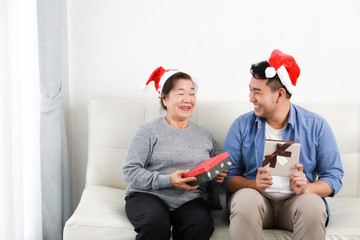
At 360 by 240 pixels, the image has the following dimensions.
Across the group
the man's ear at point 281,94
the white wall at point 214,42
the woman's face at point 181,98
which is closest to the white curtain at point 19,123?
the white wall at point 214,42

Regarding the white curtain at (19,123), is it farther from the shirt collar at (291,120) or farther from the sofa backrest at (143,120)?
the shirt collar at (291,120)

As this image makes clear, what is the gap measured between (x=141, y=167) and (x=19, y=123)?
668 millimetres

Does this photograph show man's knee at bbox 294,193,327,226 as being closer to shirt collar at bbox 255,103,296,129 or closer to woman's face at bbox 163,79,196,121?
shirt collar at bbox 255,103,296,129

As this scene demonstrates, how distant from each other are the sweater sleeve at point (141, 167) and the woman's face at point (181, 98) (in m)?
0.17

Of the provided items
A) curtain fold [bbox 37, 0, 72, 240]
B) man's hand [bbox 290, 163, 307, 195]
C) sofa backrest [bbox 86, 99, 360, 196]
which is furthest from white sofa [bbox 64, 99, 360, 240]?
man's hand [bbox 290, 163, 307, 195]

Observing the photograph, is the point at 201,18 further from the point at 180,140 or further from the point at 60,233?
the point at 60,233

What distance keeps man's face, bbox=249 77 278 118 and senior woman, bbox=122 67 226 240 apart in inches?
11.9

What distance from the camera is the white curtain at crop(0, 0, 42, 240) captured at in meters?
1.64

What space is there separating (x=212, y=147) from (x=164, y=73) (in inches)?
17.5

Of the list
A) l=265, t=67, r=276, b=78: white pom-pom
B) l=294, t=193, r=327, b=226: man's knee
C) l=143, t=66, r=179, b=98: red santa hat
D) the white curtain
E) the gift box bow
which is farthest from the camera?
l=143, t=66, r=179, b=98: red santa hat

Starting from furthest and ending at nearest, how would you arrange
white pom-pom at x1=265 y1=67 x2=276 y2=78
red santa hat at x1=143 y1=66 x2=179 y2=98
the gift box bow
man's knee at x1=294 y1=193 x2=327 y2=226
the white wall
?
the white wall, red santa hat at x1=143 y1=66 x2=179 y2=98, white pom-pom at x1=265 y1=67 x2=276 y2=78, the gift box bow, man's knee at x1=294 y1=193 x2=327 y2=226

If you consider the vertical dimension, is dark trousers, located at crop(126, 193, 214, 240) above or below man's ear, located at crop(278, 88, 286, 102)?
below

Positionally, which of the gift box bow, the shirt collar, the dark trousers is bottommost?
the dark trousers

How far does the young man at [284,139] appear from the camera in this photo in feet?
4.84
